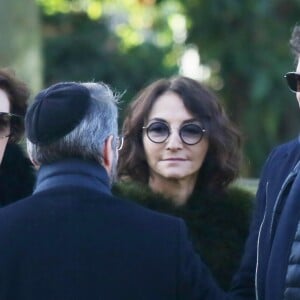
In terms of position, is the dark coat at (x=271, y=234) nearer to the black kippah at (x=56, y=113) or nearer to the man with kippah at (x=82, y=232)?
the man with kippah at (x=82, y=232)

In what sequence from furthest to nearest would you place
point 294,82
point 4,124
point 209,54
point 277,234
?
point 209,54 → point 4,124 → point 294,82 → point 277,234

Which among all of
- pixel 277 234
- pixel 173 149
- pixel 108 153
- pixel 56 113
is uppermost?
pixel 56 113

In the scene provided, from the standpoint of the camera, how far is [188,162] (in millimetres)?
4801

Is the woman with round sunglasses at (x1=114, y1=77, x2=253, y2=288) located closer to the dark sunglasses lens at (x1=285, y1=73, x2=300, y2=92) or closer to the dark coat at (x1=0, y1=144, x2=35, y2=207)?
the dark coat at (x1=0, y1=144, x2=35, y2=207)

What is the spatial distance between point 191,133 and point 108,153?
1045 mm

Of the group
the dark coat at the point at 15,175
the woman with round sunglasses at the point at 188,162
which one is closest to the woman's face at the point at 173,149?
the woman with round sunglasses at the point at 188,162

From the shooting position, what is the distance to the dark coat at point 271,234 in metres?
4.03

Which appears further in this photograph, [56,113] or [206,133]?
[206,133]

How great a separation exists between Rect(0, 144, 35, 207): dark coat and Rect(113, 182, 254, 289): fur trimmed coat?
0.31 metres

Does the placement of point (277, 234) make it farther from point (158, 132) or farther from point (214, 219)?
point (158, 132)

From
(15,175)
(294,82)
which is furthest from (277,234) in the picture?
(15,175)

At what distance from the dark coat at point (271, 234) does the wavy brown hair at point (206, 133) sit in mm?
462

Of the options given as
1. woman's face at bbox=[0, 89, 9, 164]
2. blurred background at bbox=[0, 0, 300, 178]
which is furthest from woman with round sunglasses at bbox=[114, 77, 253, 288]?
blurred background at bbox=[0, 0, 300, 178]

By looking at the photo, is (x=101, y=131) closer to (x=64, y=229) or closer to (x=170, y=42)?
(x=64, y=229)
